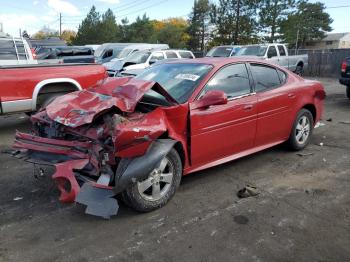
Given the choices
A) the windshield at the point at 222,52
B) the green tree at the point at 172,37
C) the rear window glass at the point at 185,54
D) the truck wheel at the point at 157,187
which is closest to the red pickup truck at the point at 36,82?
the truck wheel at the point at 157,187

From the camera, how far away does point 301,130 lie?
237 inches

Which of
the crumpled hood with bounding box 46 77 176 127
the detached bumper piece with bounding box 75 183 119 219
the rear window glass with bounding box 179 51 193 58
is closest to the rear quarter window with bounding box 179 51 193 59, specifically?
the rear window glass with bounding box 179 51 193 58

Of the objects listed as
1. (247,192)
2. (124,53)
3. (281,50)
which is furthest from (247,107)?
(124,53)

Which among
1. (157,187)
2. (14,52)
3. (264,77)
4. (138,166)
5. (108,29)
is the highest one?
(108,29)

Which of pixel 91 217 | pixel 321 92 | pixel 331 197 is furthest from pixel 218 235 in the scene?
pixel 321 92

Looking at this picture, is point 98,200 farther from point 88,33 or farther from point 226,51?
point 88,33

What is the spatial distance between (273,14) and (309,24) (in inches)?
692

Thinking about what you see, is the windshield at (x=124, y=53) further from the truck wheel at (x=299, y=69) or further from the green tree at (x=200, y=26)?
the green tree at (x=200, y=26)

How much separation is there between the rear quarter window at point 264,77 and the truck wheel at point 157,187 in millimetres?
1815

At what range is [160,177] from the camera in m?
4.01

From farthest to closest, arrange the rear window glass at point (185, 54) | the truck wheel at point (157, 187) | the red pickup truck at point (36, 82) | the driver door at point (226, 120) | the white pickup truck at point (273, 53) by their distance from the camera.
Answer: the white pickup truck at point (273, 53) → the rear window glass at point (185, 54) → the red pickup truck at point (36, 82) → the driver door at point (226, 120) → the truck wheel at point (157, 187)

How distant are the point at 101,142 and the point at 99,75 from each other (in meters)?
4.88

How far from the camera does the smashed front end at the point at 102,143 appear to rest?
3588 millimetres

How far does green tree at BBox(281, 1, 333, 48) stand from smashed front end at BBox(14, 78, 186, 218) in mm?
52877
